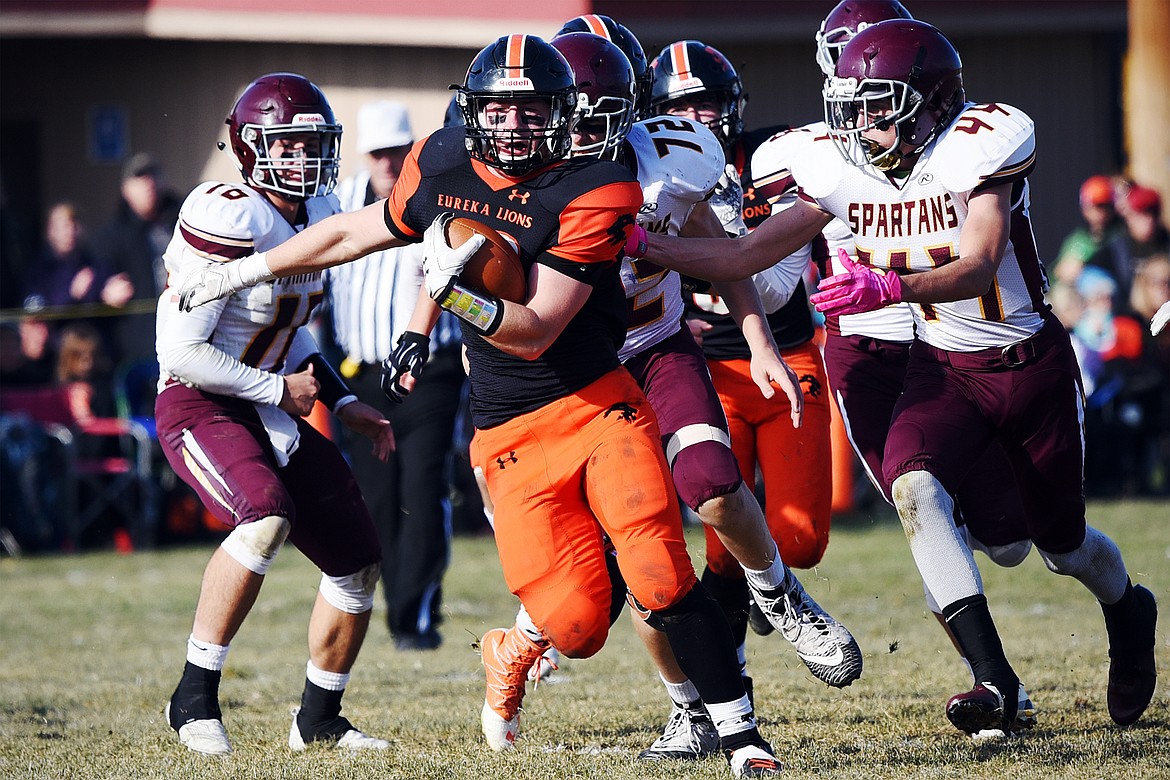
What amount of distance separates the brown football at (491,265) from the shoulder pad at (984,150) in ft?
3.83

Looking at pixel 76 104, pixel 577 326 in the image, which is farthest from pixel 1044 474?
pixel 76 104

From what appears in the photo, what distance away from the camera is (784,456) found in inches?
202

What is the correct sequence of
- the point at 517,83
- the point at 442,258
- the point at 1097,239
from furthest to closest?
the point at 1097,239, the point at 517,83, the point at 442,258

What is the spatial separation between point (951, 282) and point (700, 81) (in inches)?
60.0

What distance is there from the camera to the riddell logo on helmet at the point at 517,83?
394cm

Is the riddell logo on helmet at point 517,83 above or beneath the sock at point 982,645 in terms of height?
above

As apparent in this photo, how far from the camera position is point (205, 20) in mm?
11898

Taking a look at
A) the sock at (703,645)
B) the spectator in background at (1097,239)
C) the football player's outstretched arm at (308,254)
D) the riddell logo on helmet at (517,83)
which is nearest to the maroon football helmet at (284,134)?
the football player's outstretched arm at (308,254)

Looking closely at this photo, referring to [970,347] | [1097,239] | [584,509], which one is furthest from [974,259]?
[1097,239]

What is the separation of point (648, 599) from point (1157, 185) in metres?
9.17

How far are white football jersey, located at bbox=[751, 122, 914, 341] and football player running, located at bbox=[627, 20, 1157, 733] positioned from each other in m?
0.08

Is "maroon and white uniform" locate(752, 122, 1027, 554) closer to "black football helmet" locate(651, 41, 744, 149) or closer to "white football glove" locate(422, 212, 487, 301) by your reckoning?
"black football helmet" locate(651, 41, 744, 149)

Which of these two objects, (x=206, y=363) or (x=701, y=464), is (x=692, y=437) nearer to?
(x=701, y=464)

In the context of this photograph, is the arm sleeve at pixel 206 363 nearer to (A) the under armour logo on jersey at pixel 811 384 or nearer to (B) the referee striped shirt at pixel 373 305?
(A) the under armour logo on jersey at pixel 811 384
